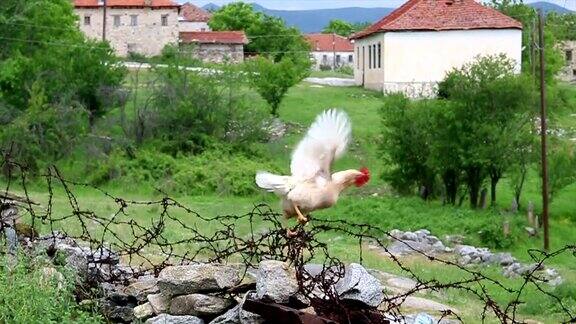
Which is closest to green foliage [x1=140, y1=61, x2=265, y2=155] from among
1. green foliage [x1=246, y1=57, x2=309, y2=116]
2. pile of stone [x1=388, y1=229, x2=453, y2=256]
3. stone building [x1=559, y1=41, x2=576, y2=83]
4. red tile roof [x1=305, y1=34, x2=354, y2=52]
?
green foliage [x1=246, y1=57, x2=309, y2=116]

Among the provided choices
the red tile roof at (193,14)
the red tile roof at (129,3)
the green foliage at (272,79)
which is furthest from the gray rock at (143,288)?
the red tile roof at (193,14)

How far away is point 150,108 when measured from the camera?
3953 cm

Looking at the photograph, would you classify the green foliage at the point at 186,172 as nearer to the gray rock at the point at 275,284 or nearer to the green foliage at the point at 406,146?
the green foliage at the point at 406,146

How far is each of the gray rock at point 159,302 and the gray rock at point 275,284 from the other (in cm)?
66

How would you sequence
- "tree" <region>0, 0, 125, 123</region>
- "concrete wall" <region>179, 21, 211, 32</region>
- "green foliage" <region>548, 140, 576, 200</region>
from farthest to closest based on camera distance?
"concrete wall" <region>179, 21, 211, 32</region> → "tree" <region>0, 0, 125, 123</region> → "green foliage" <region>548, 140, 576, 200</region>

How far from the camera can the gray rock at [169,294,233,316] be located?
219 inches

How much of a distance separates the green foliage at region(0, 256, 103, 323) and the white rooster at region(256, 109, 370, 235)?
4.09 ft

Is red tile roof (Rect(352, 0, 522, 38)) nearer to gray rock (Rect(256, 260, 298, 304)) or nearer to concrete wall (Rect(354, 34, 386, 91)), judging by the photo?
concrete wall (Rect(354, 34, 386, 91))

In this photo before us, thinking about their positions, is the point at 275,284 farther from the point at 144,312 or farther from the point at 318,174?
the point at 144,312

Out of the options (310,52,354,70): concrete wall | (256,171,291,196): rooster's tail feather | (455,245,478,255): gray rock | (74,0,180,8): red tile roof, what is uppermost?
(74,0,180,8): red tile roof

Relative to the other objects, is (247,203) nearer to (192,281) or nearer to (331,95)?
(331,95)

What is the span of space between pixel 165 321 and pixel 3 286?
951 millimetres

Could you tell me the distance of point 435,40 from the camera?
52.6 m

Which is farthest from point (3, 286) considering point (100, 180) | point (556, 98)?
point (556, 98)
